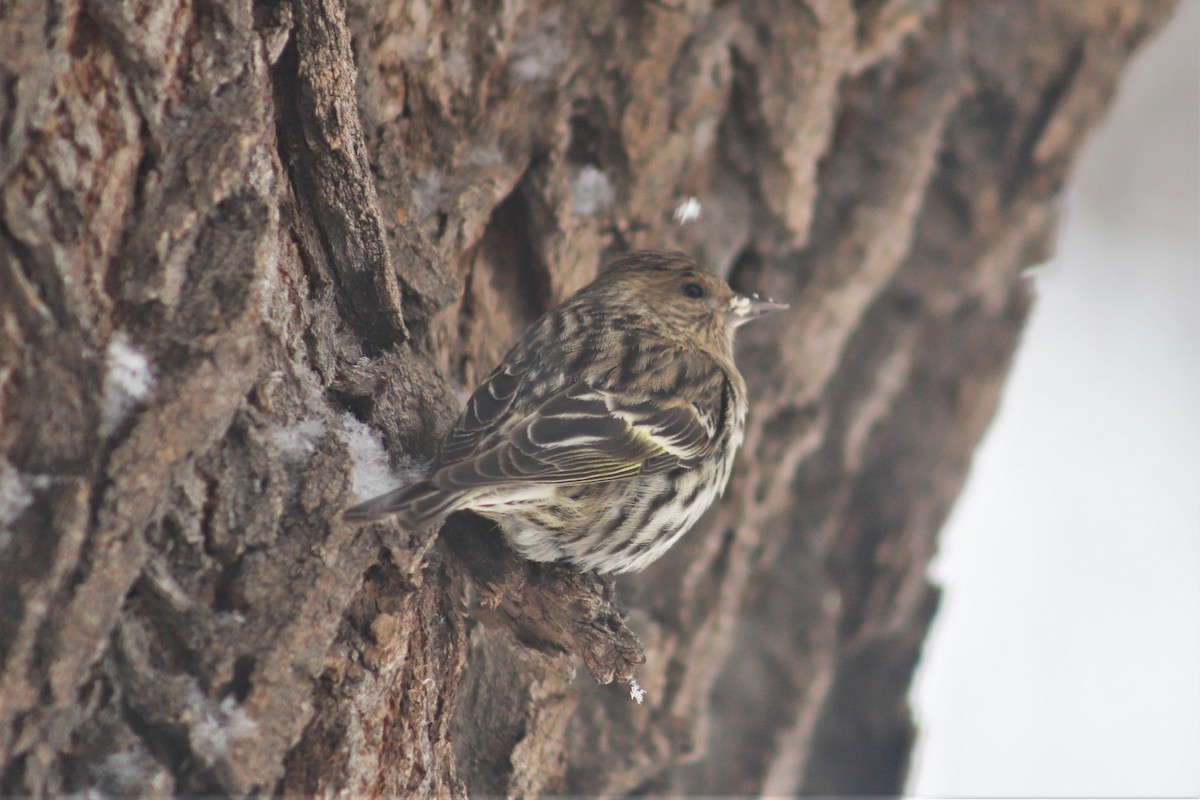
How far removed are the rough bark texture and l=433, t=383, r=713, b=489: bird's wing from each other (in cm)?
22

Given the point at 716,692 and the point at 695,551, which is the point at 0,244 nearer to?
the point at 695,551

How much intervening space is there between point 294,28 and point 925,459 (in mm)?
3213

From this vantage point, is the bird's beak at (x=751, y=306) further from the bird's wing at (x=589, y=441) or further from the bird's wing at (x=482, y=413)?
the bird's wing at (x=482, y=413)

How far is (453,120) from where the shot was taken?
10.8 ft

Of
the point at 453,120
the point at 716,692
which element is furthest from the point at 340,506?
the point at 716,692

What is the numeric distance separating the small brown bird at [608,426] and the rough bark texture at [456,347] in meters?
0.13

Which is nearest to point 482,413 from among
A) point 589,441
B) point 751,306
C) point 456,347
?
point 589,441

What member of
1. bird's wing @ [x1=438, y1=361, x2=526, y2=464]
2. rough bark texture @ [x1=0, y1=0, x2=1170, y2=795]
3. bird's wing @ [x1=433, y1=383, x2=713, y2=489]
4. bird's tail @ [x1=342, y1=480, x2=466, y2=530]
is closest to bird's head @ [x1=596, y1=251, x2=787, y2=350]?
rough bark texture @ [x1=0, y1=0, x2=1170, y2=795]

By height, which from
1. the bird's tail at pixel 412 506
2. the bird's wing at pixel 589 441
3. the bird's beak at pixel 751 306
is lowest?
the bird's tail at pixel 412 506

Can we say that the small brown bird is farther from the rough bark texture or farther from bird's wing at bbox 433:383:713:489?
the rough bark texture

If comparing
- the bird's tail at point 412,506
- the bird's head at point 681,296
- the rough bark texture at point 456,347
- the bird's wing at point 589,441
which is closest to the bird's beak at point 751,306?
the bird's head at point 681,296

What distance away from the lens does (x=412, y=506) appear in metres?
2.23

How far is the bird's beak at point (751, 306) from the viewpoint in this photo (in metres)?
3.79

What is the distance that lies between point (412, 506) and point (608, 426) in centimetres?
95
